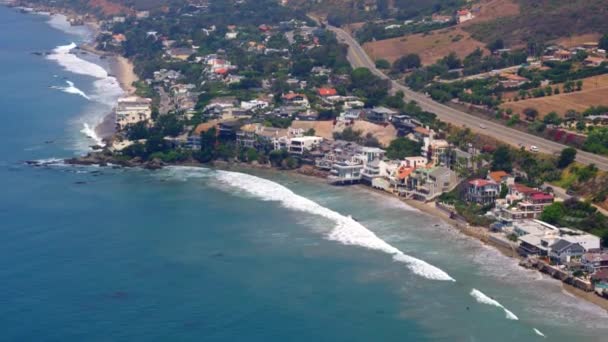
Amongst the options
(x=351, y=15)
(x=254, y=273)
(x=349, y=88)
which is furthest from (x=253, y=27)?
(x=254, y=273)

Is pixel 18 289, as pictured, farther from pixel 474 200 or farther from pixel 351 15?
pixel 351 15

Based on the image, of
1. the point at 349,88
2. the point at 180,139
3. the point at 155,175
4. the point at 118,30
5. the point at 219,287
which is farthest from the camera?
the point at 118,30

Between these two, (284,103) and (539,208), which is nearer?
(539,208)

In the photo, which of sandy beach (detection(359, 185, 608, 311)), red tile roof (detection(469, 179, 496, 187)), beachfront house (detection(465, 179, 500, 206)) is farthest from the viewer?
red tile roof (detection(469, 179, 496, 187))

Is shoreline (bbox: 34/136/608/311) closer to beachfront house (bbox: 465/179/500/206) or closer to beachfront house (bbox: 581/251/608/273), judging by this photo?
beachfront house (bbox: 581/251/608/273)

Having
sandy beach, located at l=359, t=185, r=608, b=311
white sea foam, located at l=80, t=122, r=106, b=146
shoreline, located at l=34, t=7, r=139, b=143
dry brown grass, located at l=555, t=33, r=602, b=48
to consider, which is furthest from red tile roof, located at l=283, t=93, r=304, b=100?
dry brown grass, located at l=555, t=33, r=602, b=48

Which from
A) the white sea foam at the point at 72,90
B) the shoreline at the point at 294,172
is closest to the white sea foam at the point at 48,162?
the shoreline at the point at 294,172
